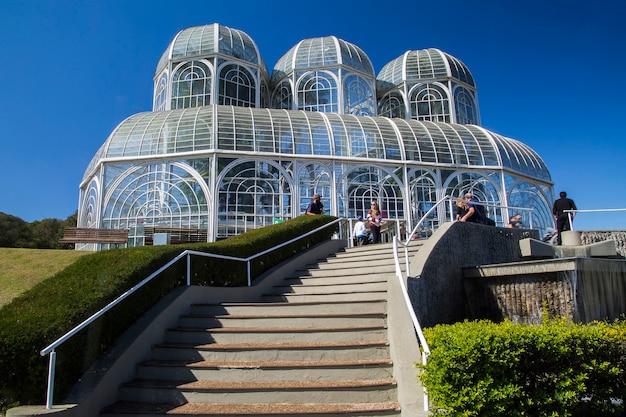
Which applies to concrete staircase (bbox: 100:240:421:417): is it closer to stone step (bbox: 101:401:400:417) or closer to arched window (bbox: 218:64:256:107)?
stone step (bbox: 101:401:400:417)

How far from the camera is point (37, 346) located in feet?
14.2

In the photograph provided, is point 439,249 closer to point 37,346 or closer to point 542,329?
point 542,329

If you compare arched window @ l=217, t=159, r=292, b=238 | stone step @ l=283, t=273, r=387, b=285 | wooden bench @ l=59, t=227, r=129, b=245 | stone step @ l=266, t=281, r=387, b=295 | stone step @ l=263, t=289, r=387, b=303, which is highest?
arched window @ l=217, t=159, r=292, b=238

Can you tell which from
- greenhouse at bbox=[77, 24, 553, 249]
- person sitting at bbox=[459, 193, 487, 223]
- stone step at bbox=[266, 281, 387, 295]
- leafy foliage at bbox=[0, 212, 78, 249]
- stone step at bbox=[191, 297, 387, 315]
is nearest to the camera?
stone step at bbox=[191, 297, 387, 315]

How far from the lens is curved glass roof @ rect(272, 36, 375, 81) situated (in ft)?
88.0

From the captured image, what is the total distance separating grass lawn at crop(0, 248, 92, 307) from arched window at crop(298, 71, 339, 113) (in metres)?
17.9

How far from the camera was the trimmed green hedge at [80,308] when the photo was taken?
4234 millimetres

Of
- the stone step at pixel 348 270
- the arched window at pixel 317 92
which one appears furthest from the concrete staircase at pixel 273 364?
the arched window at pixel 317 92

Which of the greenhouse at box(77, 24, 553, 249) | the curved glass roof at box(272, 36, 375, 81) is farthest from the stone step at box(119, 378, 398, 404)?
the curved glass roof at box(272, 36, 375, 81)

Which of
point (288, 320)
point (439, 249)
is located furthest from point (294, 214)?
point (288, 320)

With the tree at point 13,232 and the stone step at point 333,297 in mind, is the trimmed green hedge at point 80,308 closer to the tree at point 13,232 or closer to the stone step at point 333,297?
the stone step at point 333,297

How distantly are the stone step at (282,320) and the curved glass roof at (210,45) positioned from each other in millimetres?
21391

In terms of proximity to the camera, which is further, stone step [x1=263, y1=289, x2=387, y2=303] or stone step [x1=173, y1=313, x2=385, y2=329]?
stone step [x1=263, y1=289, x2=387, y2=303]

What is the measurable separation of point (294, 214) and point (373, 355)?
12.1m
